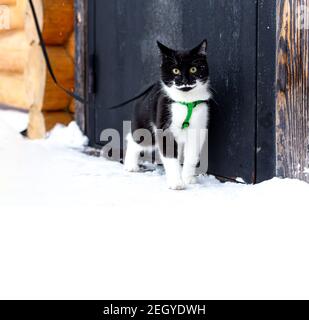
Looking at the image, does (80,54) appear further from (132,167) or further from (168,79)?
(168,79)

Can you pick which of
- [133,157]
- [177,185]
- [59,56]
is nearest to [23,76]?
[59,56]

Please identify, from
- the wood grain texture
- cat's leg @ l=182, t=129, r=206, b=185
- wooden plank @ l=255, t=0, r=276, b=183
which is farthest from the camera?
cat's leg @ l=182, t=129, r=206, b=185

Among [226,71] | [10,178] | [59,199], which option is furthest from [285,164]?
[10,178]

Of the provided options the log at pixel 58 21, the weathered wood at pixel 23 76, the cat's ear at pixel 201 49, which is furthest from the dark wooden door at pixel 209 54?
the weathered wood at pixel 23 76

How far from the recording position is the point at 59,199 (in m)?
3.24

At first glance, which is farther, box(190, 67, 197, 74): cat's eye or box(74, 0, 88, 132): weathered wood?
box(74, 0, 88, 132): weathered wood

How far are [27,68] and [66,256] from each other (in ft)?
11.1

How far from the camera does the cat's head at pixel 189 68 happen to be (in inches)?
137

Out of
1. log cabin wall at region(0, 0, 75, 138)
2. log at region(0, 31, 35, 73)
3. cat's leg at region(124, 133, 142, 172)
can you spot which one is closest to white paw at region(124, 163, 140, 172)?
cat's leg at region(124, 133, 142, 172)

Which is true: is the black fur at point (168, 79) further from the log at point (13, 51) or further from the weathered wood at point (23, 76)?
the log at point (13, 51)

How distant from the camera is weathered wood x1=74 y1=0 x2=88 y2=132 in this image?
5086mm

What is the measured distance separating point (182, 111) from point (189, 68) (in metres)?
0.23

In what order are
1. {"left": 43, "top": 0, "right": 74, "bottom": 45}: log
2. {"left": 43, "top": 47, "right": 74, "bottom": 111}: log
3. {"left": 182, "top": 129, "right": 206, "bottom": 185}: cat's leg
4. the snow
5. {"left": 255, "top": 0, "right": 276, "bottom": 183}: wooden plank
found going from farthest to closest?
1. {"left": 43, "top": 47, "right": 74, "bottom": 111}: log
2. {"left": 43, "top": 0, "right": 74, "bottom": 45}: log
3. {"left": 182, "top": 129, "right": 206, "bottom": 185}: cat's leg
4. {"left": 255, "top": 0, "right": 276, "bottom": 183}: wooden plank
5. the snow

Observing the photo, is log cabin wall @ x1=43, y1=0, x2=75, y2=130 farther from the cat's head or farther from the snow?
the cat's head
